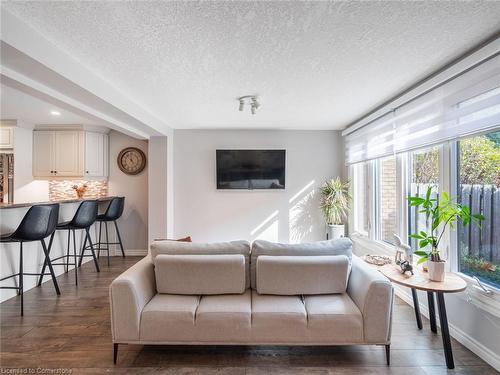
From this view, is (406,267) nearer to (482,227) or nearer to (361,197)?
(482,227)

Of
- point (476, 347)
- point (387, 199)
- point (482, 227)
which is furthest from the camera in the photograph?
point (387, 199)

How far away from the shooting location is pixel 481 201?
82.7 inches

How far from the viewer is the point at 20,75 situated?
2.02 meters

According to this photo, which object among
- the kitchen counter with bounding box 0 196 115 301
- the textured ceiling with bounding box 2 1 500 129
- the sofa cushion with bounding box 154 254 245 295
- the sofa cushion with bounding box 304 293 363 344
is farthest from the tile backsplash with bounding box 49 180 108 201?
the sofa cushion with bounding box 304 293 363 344

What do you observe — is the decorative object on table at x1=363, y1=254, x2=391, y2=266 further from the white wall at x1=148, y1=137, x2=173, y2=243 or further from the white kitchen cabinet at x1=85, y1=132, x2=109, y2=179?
the white kitchen cabinet at x1=85, y1=132, x2=109, y2=179

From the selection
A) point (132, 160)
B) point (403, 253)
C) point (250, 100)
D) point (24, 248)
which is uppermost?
point (250, 100)

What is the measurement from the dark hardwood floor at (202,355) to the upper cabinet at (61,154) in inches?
107

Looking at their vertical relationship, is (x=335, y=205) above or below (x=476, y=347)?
above

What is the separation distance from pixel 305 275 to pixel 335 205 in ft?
8.68

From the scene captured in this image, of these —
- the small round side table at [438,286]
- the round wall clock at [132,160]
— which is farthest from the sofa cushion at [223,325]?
the round wall clock at [132,160]

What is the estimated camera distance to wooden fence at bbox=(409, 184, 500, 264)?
198 cm

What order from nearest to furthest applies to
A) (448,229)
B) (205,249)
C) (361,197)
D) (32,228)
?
(205,249), (448,229), (32,228), (361,197)

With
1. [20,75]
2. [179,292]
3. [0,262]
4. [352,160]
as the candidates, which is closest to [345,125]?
[352,160]

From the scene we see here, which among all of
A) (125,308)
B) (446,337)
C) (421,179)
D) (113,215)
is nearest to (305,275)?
(446,337)
